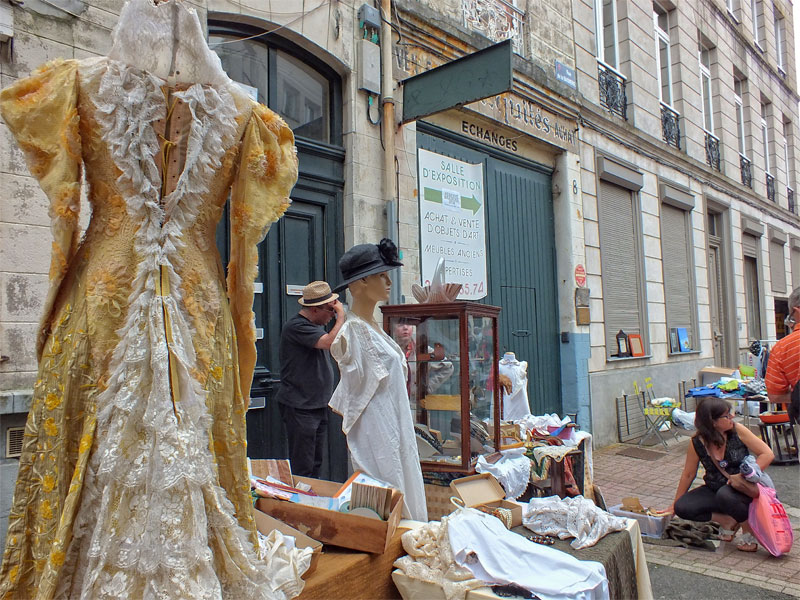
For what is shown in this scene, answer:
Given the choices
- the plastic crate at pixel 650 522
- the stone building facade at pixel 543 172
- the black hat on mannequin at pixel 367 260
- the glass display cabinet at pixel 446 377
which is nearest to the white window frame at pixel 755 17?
the stone building facade at pixel 543 172

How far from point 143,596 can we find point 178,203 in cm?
101

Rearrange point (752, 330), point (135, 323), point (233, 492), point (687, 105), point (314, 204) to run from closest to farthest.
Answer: point (135, 323)
point (233, 492)
point (314, 204)
point (687, 105)
point (752, 330)

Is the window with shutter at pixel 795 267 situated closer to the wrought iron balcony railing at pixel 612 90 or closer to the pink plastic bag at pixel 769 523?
the wrought iron balcony railing at pixel 612 90

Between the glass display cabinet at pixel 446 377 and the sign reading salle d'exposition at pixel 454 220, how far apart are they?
81.1 inches

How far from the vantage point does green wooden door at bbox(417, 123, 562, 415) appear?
7031 mm

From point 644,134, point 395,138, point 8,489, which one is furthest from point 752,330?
point 8,489

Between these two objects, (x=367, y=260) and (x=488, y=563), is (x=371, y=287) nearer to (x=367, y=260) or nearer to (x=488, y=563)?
(x=367, y=260)

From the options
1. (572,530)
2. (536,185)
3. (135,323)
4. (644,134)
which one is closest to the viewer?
(135,323)

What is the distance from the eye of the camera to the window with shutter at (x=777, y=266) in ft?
50.6

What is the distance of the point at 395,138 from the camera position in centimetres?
574

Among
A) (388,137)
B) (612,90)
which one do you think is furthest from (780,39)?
(388,137)

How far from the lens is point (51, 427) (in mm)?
1533

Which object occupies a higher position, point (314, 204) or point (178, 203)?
point (314, 204)

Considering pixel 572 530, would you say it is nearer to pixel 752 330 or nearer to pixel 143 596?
pixel 143 596
